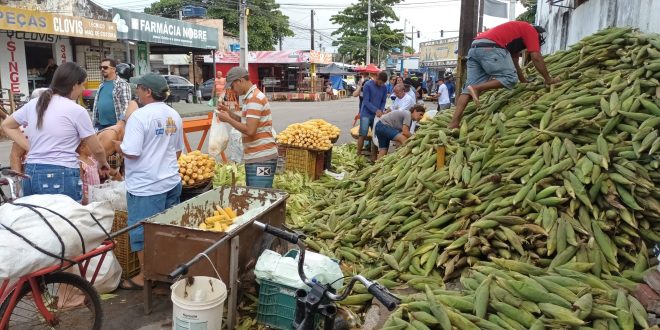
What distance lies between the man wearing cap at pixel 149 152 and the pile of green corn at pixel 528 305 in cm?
229

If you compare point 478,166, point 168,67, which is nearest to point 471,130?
point 478,166

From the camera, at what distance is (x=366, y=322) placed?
11.9 ft

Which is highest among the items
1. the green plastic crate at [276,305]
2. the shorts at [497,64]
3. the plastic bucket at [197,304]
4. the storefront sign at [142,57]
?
the storefront sign at [142,57]

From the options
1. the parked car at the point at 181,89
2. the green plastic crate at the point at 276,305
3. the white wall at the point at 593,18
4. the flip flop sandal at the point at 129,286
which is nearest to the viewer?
the green plastic crate at the point at 276,305

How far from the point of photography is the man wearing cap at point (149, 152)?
412 cm

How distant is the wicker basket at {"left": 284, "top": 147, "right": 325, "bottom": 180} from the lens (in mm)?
8195

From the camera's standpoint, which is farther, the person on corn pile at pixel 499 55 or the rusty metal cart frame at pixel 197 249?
the person on corn pile at pixel 499 55

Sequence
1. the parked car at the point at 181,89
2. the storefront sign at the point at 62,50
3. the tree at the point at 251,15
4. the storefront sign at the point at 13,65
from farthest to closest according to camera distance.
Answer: the tree at the point at 251,15 < the parked car at the point at 181,89 < the storefront sign at the point at 62,50 < the storefront sign at the point at 13,65

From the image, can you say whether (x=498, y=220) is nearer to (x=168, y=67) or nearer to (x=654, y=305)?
(x=654, y=305)

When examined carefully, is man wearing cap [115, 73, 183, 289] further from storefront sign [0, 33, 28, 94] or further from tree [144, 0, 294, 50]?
tree [144, 0, 294, 50]

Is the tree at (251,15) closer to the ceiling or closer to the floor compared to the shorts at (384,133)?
closer to the ceiling

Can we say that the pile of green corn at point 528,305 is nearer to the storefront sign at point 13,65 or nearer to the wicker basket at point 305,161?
the wicker basket at point 305,161

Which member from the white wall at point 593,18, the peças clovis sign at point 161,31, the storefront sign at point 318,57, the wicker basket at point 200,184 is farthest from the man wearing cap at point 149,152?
the storefront sign at point 318,57

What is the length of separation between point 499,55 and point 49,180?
4.92 metres
